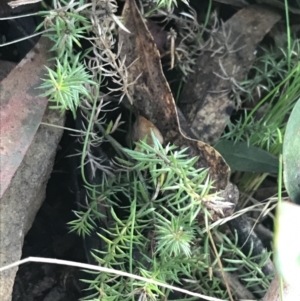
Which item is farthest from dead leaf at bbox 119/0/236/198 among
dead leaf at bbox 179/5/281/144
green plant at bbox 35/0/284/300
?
dead leaf at bbox 179/5/281/144

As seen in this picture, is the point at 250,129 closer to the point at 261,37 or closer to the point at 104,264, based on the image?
the point at 261,37

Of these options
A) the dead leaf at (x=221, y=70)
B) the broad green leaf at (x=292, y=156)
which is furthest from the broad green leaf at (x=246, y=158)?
the broad green leaf at (x=292, y=156)

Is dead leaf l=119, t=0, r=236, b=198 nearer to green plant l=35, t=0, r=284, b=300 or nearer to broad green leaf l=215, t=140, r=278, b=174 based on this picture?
green plant l=35, t=0, r=284, b=300

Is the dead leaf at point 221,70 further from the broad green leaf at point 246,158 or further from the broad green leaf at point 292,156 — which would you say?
the broad green leaf at point 292,156

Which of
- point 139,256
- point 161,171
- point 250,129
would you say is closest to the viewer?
point 161,171

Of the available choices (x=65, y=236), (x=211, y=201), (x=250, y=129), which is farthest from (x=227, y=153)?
(x=65, y=236)

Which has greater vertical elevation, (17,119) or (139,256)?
(17,119)
